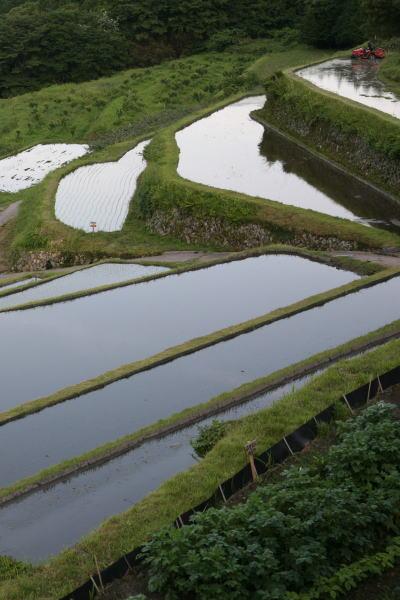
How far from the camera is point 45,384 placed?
11.9 meters

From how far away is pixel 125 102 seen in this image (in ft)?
131

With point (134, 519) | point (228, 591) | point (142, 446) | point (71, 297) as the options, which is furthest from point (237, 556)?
point (71, 297)

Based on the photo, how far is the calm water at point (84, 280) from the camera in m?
16.9

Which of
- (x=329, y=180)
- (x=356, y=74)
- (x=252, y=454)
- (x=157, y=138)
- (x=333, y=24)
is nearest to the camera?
(x=252, y=454)

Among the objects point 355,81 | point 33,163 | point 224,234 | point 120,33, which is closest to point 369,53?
point 355,81

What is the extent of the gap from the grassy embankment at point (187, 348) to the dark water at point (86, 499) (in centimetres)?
198

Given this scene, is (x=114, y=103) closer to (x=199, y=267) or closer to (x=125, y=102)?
(x=125, y=102)

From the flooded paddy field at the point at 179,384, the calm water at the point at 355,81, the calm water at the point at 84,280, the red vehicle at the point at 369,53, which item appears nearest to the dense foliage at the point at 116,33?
the red vehicle at the point at 369,53

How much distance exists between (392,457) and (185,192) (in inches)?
588

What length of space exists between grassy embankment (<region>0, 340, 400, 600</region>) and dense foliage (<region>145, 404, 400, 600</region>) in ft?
1.97

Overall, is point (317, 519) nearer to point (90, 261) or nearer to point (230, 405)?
point (230, 405)

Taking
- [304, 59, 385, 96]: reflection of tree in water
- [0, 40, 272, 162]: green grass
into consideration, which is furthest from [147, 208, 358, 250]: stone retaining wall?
[0, 40, 272, 162]: green grass

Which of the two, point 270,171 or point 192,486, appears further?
point 270,171

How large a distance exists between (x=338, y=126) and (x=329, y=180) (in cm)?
295
